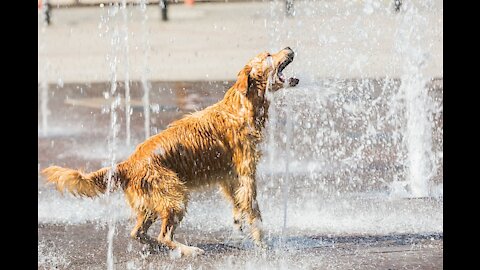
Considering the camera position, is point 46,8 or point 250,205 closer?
point 250,205

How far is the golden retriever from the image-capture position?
4812 mm

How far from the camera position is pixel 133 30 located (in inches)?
641

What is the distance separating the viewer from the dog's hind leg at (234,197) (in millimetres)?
5090

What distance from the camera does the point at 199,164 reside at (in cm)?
495

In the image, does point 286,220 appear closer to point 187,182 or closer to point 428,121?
point 187,182

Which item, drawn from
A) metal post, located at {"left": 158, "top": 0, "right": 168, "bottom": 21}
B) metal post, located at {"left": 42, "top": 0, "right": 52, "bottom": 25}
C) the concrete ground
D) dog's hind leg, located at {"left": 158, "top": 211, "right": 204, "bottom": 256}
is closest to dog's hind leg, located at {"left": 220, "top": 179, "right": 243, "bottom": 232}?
dog's hind leg, located at {"left": 158, "top": 211, "right": 204, "bottom": 256}

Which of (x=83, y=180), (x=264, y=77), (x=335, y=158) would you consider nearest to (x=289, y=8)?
(x=335, y=158)

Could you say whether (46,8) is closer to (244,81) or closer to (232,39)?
(232,39)

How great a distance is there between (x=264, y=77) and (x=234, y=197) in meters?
0.75

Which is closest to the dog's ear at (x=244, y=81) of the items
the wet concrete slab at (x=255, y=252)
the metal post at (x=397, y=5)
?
the wet concrete slab at (x=255, y=252)

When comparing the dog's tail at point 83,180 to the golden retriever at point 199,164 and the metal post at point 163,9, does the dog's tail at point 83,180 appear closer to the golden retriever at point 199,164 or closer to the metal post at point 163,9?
the golden retriever at point 199,164

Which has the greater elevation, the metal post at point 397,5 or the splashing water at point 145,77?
the metal post at point 397,5

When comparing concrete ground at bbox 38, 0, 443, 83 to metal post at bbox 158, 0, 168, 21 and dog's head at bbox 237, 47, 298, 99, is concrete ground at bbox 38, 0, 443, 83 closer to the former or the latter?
metal post at bbox 158, 0, 168, 21

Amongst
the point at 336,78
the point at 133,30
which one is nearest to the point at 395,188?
the point at 336,78
